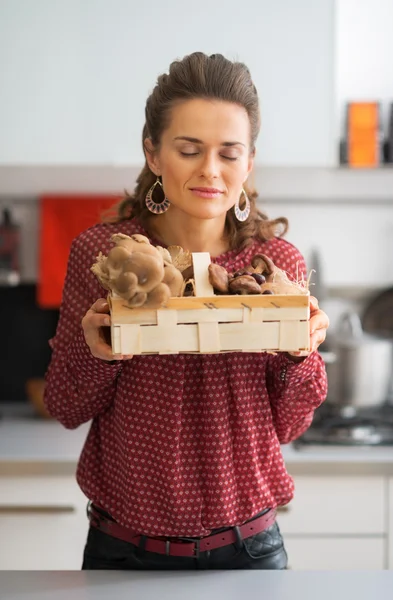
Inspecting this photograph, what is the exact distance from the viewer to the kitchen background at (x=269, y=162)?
2.07 m

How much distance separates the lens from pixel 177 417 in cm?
123

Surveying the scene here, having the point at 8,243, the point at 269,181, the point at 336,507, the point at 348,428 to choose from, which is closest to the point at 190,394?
the point at 336,507

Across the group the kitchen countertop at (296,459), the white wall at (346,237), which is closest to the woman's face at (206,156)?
the kitchen countertop at (296,459)

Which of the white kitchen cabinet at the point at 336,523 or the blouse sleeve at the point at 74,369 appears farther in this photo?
the white kitchen cabinet at the point at 336,523

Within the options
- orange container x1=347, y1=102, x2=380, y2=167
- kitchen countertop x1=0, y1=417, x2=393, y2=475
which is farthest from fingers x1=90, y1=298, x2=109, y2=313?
orange container x1=347, y1=102, x2=380, y2=167

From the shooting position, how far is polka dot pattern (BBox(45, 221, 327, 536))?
4.01 feet

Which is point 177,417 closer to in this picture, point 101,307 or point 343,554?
point 101,307

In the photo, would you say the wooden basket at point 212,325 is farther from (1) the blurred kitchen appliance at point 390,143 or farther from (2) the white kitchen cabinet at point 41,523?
(1) the blurred kitchen appliance at point 390,143

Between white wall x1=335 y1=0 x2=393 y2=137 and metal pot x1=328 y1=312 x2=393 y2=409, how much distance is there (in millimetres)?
678

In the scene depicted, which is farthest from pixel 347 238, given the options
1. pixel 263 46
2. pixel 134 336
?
pixel 134 336

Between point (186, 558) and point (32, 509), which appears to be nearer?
point (186, 558)

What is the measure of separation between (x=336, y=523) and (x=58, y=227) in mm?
1172

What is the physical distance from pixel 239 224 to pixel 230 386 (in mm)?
268

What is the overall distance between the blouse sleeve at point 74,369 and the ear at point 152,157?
0.17 metres
